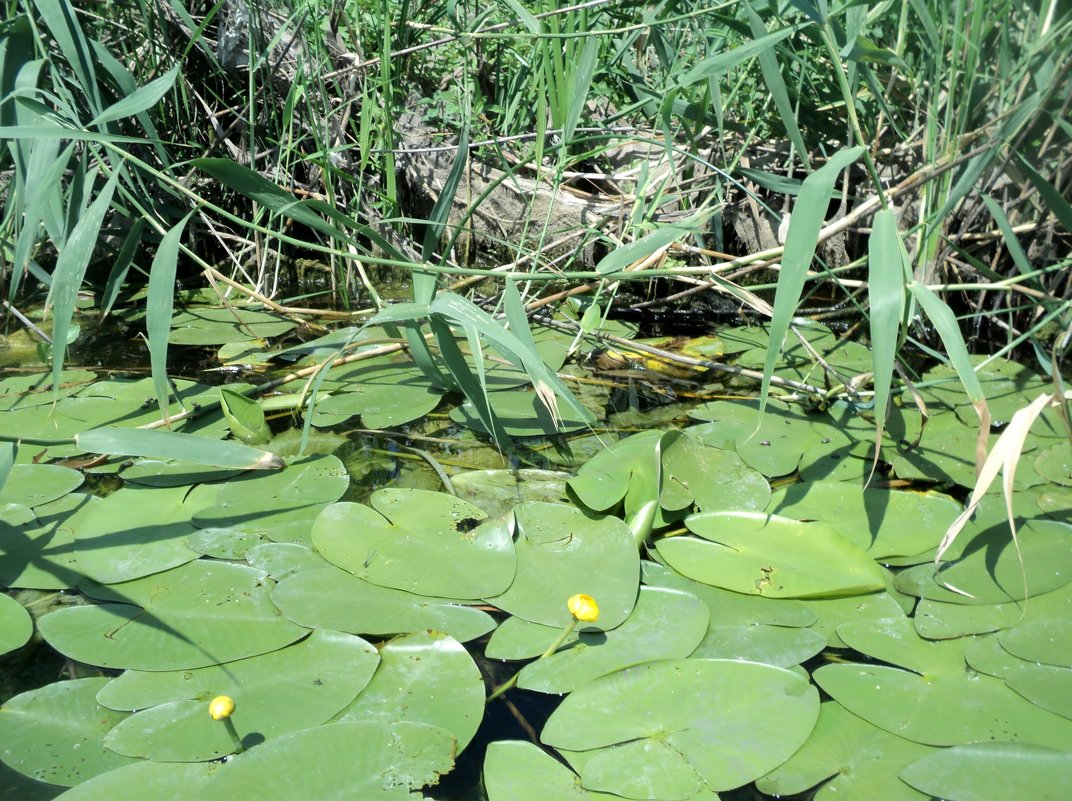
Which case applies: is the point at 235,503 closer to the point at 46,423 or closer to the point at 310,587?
the point at 310,587

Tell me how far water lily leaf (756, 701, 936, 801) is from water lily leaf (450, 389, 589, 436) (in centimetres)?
80

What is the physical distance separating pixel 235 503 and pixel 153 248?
164 cm

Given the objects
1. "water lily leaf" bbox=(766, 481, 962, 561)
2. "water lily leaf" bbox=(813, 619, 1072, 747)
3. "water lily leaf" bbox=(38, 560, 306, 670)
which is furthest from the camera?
"water lily leaf" bbox=(766, 481, 962, 561)

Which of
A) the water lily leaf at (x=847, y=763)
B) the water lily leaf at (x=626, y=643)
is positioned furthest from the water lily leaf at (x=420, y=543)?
the water lily leaf at (x=847, y=763)

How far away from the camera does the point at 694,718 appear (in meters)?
0.95

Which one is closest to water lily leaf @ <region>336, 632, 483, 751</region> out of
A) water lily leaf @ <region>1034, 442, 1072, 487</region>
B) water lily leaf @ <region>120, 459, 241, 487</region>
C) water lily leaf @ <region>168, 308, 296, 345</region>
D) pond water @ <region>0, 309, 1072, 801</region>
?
pond water @ <region>0, 309, 1072, 801</region>

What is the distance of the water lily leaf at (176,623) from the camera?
1044 millimetres

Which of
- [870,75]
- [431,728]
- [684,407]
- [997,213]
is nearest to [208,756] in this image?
[431,728]

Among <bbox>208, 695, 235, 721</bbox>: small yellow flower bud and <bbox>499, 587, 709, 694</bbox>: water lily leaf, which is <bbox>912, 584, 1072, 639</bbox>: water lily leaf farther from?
<bbox>208, 695, 235, 721</bbox>: small yellow flower bud

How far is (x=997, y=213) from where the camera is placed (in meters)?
1.45

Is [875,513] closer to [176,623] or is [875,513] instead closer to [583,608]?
[583,608]

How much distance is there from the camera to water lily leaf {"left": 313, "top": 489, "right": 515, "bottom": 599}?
3.84 feet

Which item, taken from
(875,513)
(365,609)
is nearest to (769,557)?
(875,513)

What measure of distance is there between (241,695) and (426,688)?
0.22 m
